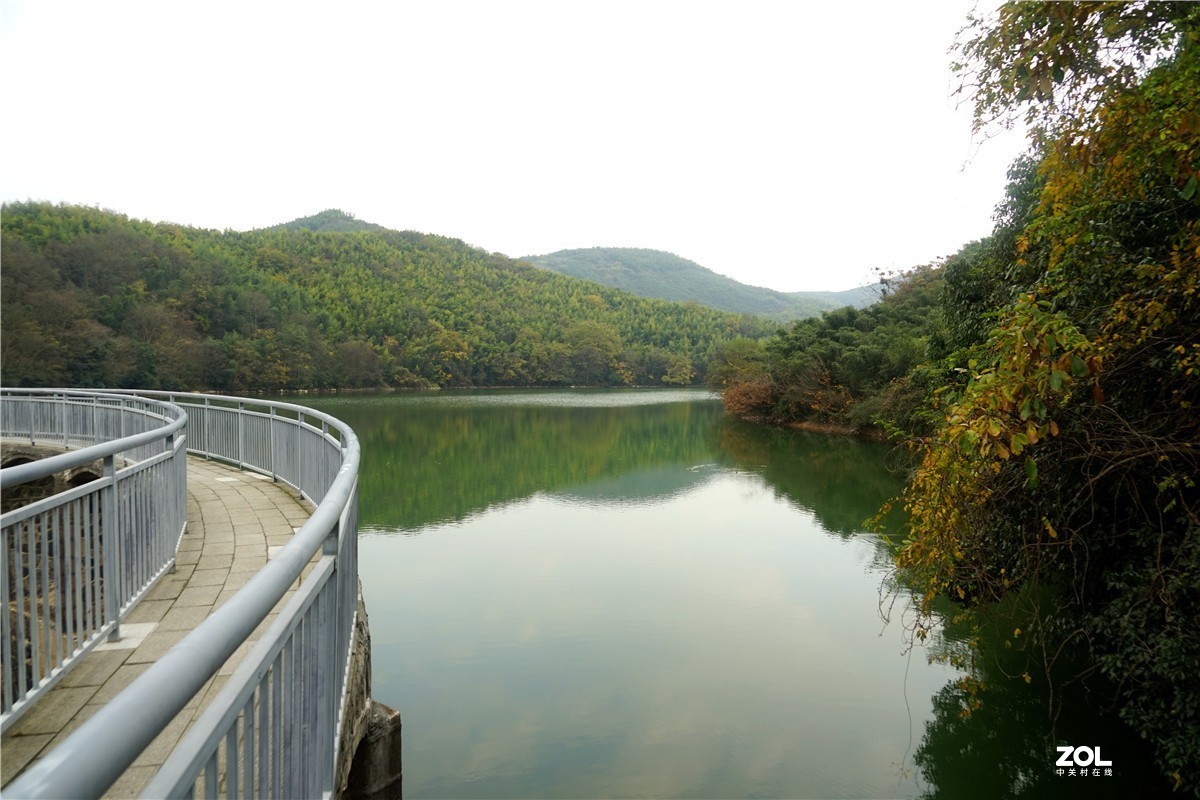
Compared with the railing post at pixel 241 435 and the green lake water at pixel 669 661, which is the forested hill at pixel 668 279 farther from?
the railing post at pixel 241 435

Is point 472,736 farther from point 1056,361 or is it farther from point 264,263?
point 264,263

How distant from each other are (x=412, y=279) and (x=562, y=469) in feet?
252

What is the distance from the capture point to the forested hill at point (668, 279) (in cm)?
15438

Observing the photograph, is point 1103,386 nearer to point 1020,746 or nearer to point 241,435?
point 1020,746

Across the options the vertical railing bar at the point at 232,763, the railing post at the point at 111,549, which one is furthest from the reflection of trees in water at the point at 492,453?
the vertical railing bar at the point at 232,763

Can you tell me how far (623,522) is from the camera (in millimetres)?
14070

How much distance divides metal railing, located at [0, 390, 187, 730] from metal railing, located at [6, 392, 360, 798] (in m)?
1.11

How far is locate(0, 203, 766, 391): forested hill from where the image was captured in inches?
1773

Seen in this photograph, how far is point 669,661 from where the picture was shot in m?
7.55

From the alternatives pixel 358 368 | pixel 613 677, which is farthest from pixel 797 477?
pixel 358 368

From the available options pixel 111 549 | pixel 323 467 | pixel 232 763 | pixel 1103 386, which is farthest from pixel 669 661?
pixel 232 763

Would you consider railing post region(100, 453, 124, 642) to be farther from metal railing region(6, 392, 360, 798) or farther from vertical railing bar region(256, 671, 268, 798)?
vertical railing bar region(256, 671, 268, 798)

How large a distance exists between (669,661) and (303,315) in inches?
2579

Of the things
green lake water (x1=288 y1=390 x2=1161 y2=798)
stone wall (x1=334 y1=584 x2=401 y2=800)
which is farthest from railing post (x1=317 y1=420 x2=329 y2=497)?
green lake water (x1=288 y1=390 x2=1161 y2=798)
